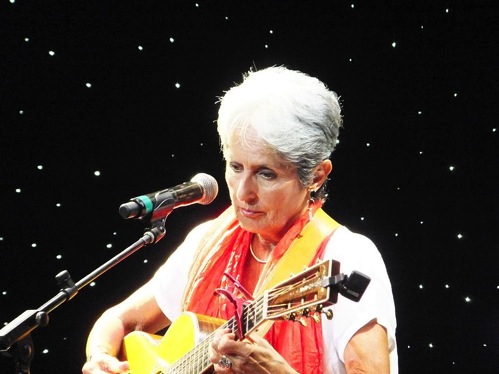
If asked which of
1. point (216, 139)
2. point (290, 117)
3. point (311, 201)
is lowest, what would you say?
point (311, 201)

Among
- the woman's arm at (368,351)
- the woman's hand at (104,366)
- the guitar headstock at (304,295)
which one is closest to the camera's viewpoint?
the guitar headstock at (304,295)

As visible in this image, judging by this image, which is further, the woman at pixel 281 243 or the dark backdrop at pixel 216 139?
the dark backdrop at pixel 216 139

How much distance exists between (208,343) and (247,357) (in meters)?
0.27

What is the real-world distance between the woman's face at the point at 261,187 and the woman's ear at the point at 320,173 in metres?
0.05

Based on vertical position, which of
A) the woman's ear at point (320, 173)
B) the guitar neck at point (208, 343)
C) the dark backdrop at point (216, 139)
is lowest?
the guitar neck at point (208, 343)

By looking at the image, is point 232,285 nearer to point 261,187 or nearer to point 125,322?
point 261,187

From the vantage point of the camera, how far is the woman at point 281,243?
Result: 194cm

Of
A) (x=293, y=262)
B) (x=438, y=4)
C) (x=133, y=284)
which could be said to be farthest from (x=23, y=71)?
(x=438, y=4)

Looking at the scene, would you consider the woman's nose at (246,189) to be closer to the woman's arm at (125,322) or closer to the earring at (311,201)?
the earring at (311,201)

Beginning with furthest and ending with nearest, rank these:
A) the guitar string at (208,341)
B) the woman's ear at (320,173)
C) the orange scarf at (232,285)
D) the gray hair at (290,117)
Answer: the woman's ear at (320,173), the gray hair at (290,117), the orange scarf at (232,285), the guitar string at (208,341)

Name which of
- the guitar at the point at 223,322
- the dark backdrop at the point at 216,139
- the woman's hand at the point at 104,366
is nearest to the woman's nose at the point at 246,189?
the guitar at the point at 223,322

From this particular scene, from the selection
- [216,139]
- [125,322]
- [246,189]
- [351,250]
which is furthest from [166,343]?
[216,139]

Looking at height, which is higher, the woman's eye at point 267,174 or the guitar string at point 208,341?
the woman's eye at point 267,174

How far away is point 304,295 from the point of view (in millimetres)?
1639
